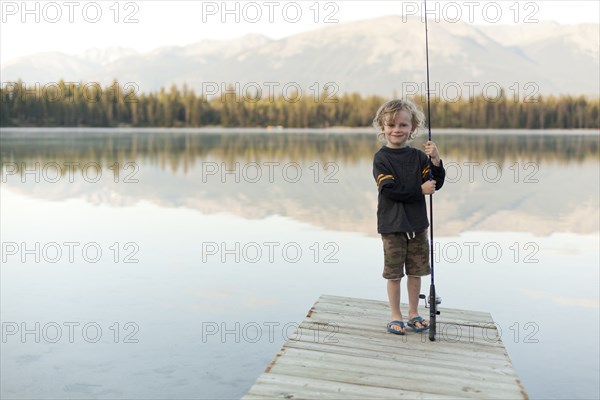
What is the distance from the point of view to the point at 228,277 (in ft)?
29.8

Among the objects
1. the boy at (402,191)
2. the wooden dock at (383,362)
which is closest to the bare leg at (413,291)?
the boy at (402,191)

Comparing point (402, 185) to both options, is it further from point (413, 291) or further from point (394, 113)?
point (413, 291)

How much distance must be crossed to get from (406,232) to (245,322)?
2303mm

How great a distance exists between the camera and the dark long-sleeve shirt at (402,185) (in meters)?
5.35

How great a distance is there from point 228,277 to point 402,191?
4.21 metres

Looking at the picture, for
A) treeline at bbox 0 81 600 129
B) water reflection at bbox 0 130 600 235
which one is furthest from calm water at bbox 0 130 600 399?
treeline at bbox 0 81 600 129

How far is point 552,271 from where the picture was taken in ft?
31.9

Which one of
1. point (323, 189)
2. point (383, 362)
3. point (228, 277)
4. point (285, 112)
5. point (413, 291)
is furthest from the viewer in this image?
point (285, 112)

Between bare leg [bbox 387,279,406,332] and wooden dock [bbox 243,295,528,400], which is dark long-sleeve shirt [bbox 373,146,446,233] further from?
wooden dock [bbox 243,295,528,400]

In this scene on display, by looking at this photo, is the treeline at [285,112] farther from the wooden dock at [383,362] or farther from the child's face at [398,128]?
the child's face at [398,128]

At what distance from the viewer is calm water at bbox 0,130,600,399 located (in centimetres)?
584

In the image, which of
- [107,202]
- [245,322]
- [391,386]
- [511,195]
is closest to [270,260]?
[245,322]

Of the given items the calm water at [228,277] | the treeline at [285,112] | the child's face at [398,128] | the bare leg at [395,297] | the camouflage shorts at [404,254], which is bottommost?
the calm water at [228,277]

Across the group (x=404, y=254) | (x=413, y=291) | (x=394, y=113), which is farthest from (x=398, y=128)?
(x=413, y=291)
